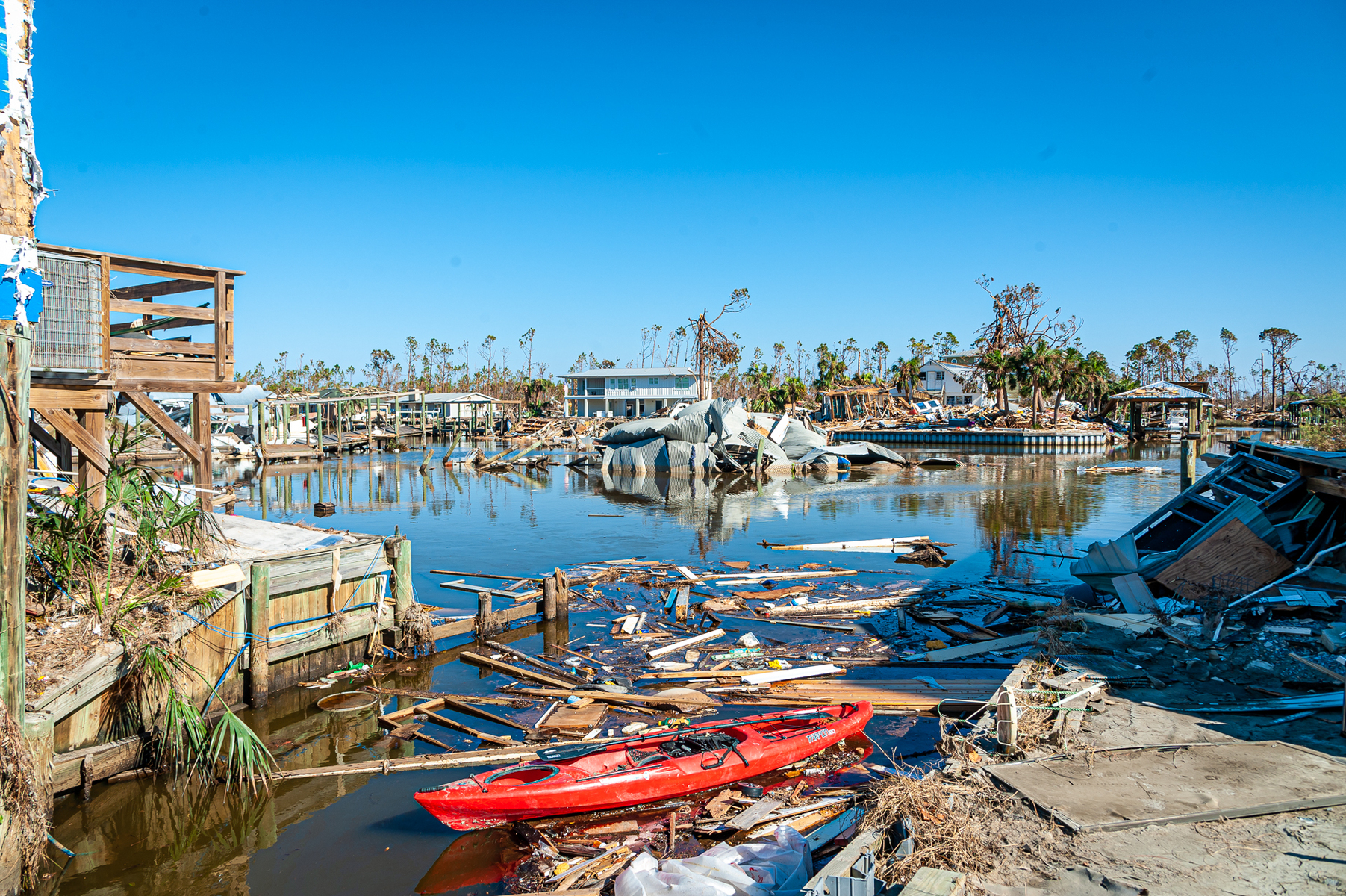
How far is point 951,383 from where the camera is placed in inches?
3501

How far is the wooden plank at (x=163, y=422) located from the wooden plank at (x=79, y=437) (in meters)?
2.65

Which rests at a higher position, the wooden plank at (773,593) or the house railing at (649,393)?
the house railing at (649,393)

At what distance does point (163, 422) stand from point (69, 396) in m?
3.00

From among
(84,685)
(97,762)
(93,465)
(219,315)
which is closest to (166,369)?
(219,315)

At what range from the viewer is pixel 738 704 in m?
10.6

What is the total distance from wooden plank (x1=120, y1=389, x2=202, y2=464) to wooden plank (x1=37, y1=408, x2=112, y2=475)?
2.65 metres

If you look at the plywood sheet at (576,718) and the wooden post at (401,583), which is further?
the wooden post at (401,583)

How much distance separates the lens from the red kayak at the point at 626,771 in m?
7.33

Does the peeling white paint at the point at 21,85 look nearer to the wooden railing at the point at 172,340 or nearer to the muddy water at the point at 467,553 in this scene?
the wooden railing at the point at 172,340

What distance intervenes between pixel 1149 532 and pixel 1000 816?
464 inches

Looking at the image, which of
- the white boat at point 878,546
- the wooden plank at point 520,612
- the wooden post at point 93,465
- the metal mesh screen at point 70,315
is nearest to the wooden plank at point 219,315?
the metal mesh screen at point 70,315

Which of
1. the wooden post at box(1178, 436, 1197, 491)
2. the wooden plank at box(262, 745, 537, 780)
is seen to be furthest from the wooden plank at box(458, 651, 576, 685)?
the wooden post at box(1178, 436, 1197, 491)

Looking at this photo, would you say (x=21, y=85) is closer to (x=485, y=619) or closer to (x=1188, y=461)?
(x=485, y=619)

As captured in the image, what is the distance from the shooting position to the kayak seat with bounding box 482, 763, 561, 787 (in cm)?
750
